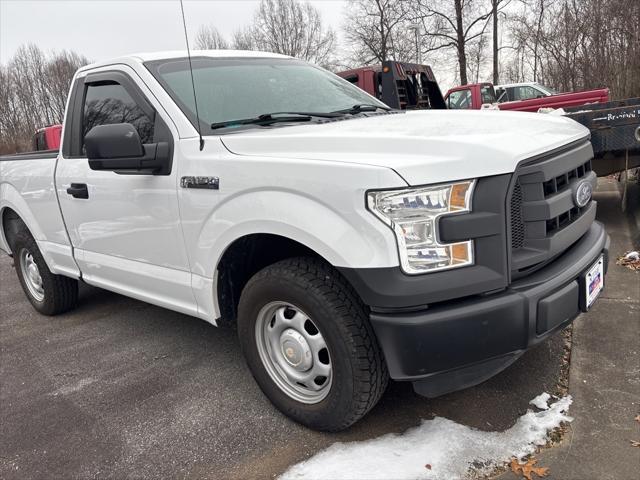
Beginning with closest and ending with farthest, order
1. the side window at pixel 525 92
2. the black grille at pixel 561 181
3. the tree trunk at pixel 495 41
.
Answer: the black grille at pixel 561 181 < the side window at pixel 525 92 < the tree trunk at pixel 495 41

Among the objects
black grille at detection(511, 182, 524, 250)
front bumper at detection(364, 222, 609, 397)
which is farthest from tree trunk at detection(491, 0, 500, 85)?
front bumper at detection(364, 222, 609, 397)

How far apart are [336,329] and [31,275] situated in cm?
380

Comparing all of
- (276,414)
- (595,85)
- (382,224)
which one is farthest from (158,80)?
(595,85)

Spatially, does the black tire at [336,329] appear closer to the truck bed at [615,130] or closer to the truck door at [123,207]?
the truck door at [123,207]

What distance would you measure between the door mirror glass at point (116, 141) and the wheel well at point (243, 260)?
0.73 m

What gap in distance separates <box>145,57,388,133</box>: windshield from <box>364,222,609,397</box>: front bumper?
1473 mm

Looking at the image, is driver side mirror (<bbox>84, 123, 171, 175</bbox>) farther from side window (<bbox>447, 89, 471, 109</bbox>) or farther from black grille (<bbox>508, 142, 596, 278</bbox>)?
side window (<bbox>447, 89, 471, 109</bbox>)

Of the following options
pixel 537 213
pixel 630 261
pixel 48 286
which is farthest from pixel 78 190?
pixel 630 261

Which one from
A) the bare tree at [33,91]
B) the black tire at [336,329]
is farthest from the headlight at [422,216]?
the bare tree at [33,91]

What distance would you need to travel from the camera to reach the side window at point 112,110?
3.11 m

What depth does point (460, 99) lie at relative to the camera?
15.5 meters

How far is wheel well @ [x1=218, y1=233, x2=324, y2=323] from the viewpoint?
8.64 feet

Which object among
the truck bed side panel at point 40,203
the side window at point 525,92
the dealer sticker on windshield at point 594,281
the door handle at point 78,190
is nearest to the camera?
the dealer sticker on windshield at point 594,281

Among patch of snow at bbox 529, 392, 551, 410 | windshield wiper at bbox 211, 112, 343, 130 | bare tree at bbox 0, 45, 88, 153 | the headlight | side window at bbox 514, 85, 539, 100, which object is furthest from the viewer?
bare tree at bbox 0, 45, 88, 153
